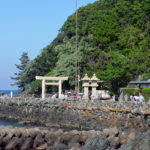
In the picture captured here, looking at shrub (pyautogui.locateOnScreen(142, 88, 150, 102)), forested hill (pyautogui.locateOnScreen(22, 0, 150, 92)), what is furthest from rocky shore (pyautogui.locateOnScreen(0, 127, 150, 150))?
forested hill (pyautogui.locateOnScreen(22, 0, 150, 92))

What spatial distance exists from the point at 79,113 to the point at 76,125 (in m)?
1.02

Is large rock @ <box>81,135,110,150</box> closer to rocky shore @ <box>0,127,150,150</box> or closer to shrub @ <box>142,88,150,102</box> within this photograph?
rocky shore @ <box>0,127,150,150</box>

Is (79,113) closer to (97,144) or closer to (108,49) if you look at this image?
(97,144)

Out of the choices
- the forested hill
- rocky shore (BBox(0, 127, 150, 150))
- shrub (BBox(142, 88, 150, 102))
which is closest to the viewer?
rocky shore (BBox(0, 127, 150, 150))

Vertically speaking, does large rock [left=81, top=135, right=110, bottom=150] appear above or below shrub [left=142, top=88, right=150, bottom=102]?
below

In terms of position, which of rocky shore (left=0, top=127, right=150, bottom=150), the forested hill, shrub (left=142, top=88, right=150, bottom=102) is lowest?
rocky shore (left=0, top=127, right=150, bottom=150)

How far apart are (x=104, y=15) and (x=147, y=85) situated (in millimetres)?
21922

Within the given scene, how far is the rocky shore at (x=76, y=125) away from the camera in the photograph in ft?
39.6

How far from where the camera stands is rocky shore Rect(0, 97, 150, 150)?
1207 centimetres

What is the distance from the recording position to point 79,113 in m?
26.4

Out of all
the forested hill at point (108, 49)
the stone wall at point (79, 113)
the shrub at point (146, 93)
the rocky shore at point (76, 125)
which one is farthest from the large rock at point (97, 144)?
the forested hill at point (108, 49)

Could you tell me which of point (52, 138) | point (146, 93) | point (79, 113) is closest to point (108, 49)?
point (146, 93)

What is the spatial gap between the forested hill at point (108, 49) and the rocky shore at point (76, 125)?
14.1 meters

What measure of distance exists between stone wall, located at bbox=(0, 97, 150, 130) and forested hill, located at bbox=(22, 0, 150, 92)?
45.4 feet
